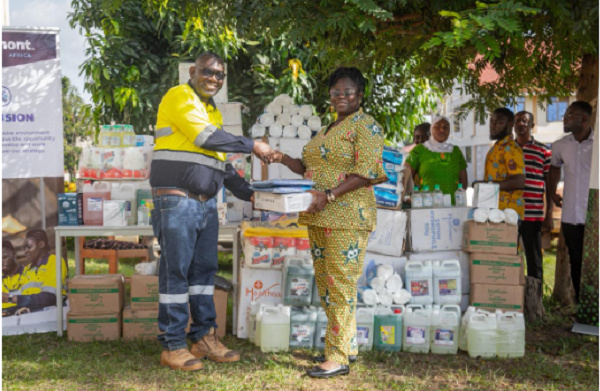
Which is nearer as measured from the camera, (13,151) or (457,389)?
(457,389)

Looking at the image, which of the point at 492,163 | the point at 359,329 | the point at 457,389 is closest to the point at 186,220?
the point at 359,329

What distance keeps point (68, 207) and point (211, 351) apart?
177cm

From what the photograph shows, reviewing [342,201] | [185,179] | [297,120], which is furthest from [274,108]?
[342,201]

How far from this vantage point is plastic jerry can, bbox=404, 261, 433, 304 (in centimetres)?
439

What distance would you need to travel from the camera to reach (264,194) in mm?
3471

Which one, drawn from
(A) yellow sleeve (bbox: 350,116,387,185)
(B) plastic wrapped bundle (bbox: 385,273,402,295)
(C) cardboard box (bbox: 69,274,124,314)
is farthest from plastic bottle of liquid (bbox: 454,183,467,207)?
(C) cardboard box (bbox: 69,274,124,314)

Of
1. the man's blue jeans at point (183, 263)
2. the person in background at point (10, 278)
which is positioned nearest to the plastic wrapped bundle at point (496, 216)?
the man's blue jeans at point (183, 263)

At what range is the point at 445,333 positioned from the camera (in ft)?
13.8

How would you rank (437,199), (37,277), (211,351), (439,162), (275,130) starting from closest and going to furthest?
(211,351)
(437,199)
(37,277)
(275,130)
(439,162)

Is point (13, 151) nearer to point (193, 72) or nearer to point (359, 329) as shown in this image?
point (193, 72)

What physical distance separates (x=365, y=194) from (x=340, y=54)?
172cm

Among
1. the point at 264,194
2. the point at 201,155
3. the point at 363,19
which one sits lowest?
the point at 264,194

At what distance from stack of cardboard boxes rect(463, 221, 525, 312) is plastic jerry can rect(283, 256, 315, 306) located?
1332 millimetres

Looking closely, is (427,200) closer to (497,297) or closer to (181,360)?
(497,297)
